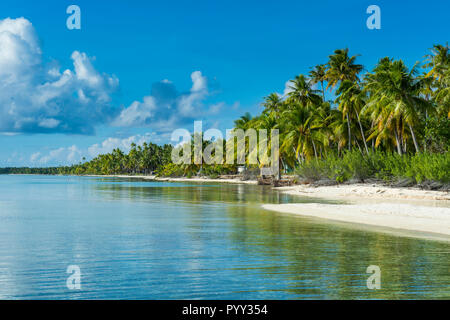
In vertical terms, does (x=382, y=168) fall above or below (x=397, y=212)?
above

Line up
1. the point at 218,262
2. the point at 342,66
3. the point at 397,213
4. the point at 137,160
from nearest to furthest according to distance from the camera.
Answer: the point at 218,262, the point at 397,213, the point at 342,66, the point at 137,160

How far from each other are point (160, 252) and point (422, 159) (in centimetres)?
2584

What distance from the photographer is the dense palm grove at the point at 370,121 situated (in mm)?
36438

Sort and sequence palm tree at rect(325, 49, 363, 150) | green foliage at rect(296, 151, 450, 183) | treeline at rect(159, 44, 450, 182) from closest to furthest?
1. green foliage at rect(296, 151, 450, 183)
2. treeline at rect(159, 44, 450, 182)
3. palm tree at rect(325, 49, 363, 150)

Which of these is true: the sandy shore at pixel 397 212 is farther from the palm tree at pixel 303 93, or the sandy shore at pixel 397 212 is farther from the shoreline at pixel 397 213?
the palm tree at pixel 303 93

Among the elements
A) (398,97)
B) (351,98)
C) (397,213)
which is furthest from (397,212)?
(351,98)

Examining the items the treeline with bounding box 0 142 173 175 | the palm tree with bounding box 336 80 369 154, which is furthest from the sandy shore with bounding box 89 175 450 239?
the treeline with bounding box 0 142 173 175

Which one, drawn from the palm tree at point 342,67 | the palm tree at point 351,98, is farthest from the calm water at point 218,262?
the palm tree at point 342,67

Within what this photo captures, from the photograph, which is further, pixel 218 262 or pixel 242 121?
pixel 242 121

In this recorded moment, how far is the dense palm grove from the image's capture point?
36438mm

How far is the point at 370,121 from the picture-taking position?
53125 mm

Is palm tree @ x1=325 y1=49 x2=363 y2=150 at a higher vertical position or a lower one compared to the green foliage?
higher

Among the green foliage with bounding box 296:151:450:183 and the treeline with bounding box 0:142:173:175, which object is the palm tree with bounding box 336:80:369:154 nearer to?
the green foliage with bounding box 296:151:450:183

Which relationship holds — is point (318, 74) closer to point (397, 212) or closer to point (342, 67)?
point (342, 67)
